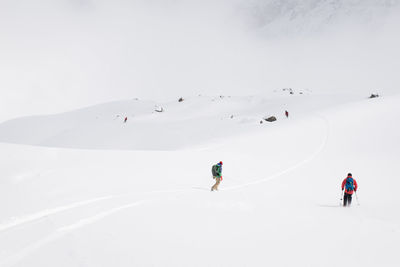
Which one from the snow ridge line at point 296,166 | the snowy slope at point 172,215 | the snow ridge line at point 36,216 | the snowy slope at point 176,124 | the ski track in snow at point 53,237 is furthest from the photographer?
the snowy slope at point 176,124

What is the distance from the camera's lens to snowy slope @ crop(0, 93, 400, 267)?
537cm

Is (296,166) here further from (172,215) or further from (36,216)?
(36,216)

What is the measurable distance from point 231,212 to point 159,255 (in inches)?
151

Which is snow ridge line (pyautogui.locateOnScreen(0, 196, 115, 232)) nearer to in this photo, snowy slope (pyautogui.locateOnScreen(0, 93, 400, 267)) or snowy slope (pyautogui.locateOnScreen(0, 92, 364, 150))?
snowy slope (pyautogui.locateOnScreen(0, 93, 400, 267))

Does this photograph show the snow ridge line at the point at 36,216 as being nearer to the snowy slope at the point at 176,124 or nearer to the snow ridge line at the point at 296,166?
the snow ridge line at the point at 296,166

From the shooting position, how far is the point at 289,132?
30.8 meters

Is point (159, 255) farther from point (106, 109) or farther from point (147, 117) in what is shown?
point (106, 109)

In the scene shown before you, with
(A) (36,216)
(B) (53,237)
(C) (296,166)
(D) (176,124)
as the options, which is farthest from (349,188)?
(D) (176,124)

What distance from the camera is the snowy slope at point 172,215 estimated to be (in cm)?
537

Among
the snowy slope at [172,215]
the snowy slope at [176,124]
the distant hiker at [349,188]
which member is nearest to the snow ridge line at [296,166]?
the snowy slope at [172,215]

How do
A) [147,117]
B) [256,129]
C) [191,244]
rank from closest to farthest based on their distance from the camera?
[191,244]
[256,129]
[147,117]

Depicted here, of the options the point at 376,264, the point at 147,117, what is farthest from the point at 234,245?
the point at 147,117

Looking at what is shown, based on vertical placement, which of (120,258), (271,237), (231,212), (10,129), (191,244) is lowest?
(120,258)

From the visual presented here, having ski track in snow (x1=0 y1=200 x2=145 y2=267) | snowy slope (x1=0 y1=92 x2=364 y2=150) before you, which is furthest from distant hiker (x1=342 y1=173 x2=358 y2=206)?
snowy slope (x1=0 y1=92 x2=364 y2=150)
